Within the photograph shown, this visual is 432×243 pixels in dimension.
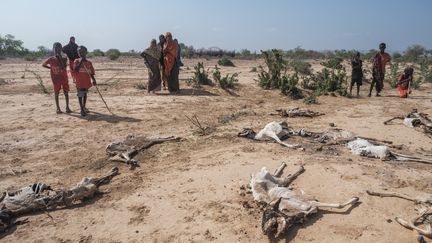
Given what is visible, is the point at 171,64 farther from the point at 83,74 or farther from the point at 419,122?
the point at 419,122

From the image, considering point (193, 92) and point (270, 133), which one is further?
point (193, 92)

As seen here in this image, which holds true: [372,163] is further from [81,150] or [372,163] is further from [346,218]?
[81,150]

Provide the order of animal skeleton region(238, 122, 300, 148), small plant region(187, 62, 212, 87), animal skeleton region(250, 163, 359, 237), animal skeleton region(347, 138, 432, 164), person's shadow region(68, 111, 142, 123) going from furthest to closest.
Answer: small plant region(187, 62, 212, 87), person's shadow region(68, 111, 142, 123), animal skeleton region(238, 122, 300, 148), animal skeleton region(347, 138, 432, 164), animal skeleton region(250, 163, 359, 237)

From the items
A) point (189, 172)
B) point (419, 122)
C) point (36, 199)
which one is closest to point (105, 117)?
Result: point (189, 172)

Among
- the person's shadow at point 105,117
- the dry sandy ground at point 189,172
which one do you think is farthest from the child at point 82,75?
the dry sandy ground at point 189,172

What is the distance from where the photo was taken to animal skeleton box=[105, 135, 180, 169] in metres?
5.46

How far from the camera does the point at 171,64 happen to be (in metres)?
10.6

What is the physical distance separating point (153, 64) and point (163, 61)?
35cm

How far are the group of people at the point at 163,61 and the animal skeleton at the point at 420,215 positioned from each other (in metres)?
7.43

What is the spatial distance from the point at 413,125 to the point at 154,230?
527 centimetres

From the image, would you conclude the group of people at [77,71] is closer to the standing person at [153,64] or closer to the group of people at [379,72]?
the standing person at [153,64]

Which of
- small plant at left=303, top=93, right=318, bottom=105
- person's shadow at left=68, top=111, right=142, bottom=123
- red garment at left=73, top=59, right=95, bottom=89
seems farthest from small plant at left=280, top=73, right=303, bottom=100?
red garment at left=73, top=59, right=95, bottom=89

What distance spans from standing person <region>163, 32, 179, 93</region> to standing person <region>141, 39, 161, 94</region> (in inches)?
8.6

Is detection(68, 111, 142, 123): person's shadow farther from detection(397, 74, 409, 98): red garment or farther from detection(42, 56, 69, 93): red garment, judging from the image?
detection(397, 74, 409, 98): red garment
